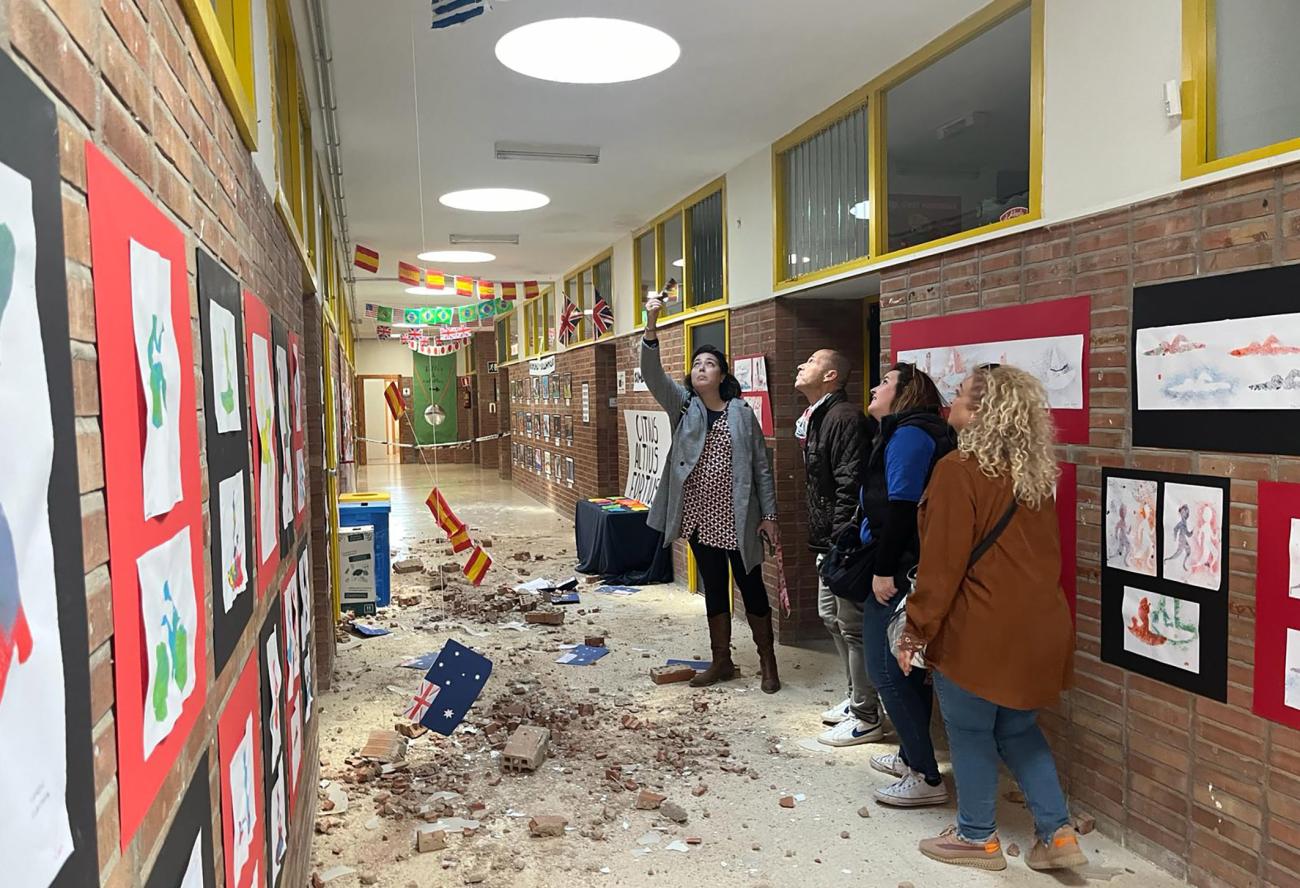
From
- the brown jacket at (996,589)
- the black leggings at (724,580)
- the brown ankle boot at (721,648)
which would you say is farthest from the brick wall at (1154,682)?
the brown ankle boot at (721,648)

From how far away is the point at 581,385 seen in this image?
9859 mm

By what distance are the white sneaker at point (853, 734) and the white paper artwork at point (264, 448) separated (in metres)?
2.66

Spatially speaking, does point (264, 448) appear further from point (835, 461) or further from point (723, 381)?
point (723, 381)

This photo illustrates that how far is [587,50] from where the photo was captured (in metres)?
3.85

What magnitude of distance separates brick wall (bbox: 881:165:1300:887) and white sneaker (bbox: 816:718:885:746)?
0.84 metres

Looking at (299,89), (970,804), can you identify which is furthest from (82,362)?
(299,89)

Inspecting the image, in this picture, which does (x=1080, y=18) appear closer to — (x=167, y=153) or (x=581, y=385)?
(x=167, y=153)

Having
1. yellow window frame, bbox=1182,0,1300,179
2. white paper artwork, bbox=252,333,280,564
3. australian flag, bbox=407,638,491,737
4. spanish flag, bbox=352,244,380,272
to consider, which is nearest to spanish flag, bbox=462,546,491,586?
australian flag, bbox=407,638,491,737

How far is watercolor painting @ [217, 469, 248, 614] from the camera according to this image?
140 cm

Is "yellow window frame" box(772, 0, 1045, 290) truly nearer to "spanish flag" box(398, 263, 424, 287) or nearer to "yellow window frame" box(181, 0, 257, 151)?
"yellow window frame" box(181, 0, 257, 151)

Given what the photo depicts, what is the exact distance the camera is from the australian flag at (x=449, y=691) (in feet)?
11.3

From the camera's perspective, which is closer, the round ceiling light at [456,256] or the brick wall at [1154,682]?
the brick wall at [1154,682]

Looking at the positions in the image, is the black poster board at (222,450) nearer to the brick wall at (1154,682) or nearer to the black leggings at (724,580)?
the brick wall at (1154,682)

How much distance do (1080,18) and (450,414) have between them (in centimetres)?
2000
